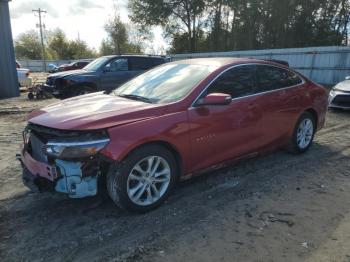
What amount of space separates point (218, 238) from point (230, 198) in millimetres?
903

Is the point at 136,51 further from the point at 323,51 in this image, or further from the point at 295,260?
the point at 295,260

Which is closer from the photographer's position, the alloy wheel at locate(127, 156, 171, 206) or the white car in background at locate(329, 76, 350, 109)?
the alloy wheel at locate(127, 156, 171, 206)

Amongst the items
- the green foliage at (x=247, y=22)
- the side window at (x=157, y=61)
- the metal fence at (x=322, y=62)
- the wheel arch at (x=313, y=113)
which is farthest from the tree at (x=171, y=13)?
the wheel arch at (x=313, y=113)

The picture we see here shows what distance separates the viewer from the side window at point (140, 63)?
1234cm

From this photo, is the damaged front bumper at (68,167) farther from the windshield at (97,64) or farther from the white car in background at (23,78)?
the white car in background at (23,78)

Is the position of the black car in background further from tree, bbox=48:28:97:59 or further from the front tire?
tree, bbox=48:28:97:59

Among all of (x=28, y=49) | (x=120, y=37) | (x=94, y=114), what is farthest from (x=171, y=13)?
(x=28, y=49)

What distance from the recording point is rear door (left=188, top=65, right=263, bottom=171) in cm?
406

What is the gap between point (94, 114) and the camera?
3588 mm

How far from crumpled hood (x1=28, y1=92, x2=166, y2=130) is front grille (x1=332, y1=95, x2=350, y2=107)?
25.6ft

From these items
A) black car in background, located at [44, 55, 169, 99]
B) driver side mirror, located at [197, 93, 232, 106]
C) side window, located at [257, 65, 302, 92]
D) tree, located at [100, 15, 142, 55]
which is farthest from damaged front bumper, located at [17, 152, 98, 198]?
tree, located at [100, 15, 142, 55]

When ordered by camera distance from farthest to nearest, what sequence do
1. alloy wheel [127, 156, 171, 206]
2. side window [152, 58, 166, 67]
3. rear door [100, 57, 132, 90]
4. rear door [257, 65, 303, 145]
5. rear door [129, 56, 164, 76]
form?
1. side window [152, 58, 166, 67]
2. rear door [129, 56, 164, 76]
3. rear door [100, 57, 132, 90]
4. rear door [257, 65, 303, 145]
5. alloy wheel [127, 156, 171, 206]

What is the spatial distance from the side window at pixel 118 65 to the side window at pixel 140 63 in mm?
267

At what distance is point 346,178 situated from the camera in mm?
4812
